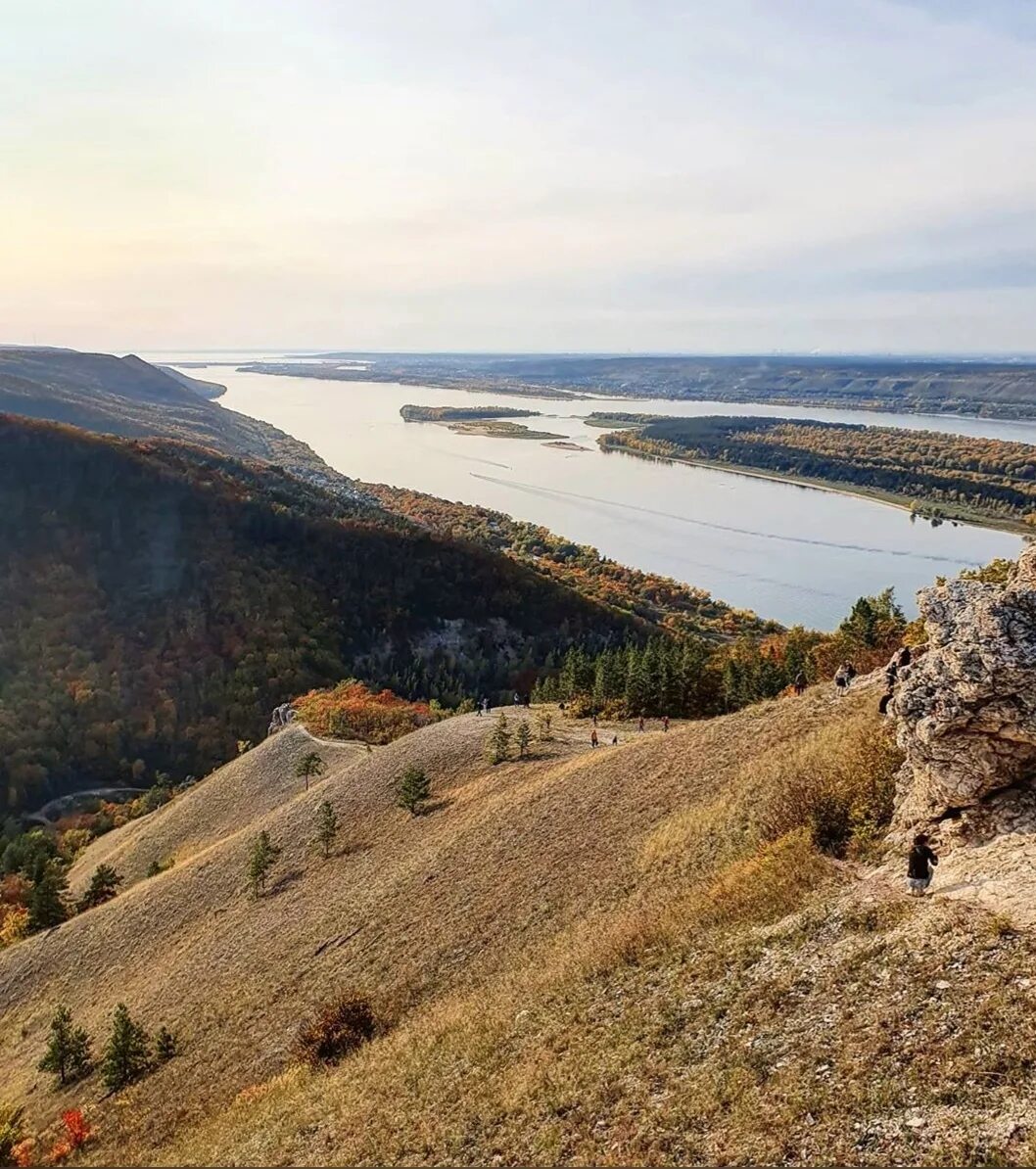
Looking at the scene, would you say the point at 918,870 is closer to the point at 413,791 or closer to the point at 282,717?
the point at 413,791

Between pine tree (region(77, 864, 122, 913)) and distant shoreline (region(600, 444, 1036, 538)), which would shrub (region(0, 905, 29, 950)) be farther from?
distant shoreline (region(600, 444, 1036, 538))

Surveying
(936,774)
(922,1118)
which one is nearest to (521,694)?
(936,774)

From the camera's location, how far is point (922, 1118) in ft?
26.1

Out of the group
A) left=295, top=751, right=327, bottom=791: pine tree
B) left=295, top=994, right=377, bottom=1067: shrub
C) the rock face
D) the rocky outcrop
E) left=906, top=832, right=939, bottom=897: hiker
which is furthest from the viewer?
the rocky outcrop

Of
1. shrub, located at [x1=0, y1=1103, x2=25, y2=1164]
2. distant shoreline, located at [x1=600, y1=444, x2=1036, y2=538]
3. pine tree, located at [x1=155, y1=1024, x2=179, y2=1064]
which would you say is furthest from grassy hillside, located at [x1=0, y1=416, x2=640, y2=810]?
distant shoreline, located at [x1=600, y1=444, x2=1036, y2=538]

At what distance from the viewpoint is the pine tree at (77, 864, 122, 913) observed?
29.5 m

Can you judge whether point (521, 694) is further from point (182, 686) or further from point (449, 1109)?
point (449, 1109)

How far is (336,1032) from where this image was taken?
1470cm

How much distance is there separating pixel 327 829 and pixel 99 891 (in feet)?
38.6

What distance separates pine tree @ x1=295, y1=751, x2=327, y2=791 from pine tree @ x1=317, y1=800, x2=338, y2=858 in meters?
7.24

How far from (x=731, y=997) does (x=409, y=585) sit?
72379 mm

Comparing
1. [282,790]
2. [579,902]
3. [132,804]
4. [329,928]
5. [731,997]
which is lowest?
[132,804]

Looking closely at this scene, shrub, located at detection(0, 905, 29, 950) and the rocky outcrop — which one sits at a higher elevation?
the rocky outcrop

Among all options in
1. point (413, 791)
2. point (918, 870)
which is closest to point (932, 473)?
point (413, 791)
